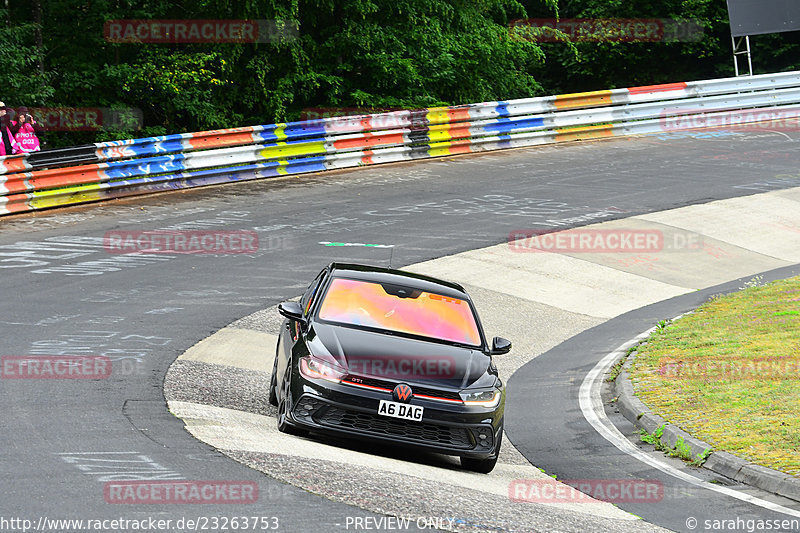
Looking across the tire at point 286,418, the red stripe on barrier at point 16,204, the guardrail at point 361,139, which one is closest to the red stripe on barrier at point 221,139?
the guardrail at point 361,139

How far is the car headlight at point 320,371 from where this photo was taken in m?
8.70

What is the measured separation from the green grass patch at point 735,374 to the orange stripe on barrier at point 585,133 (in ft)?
40.6

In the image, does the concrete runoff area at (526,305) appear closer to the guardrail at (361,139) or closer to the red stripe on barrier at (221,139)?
the guardrail at (361,139)

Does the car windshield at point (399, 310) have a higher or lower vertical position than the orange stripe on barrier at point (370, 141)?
lower

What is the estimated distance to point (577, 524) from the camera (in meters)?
7.60

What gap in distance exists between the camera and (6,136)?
20.2m

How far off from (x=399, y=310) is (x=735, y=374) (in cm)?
455

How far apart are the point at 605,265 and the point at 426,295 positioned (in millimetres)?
8710

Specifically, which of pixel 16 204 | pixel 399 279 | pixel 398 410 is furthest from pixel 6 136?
pixel 398 410

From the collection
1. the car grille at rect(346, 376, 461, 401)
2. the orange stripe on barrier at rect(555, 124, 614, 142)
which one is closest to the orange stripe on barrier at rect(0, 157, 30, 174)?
the car grille at rect(346, 376, 461, 401)

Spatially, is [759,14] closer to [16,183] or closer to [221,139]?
[221,139]

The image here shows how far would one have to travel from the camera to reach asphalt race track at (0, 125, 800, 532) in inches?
291

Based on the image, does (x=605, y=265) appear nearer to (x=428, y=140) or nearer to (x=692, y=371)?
(x=692, y=371)

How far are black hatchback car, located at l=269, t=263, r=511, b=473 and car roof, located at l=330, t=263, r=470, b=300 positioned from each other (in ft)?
0.77
